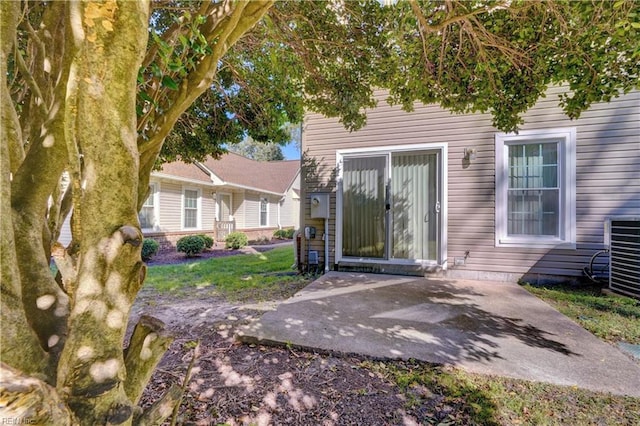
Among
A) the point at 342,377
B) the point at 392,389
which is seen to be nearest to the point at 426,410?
the point at 392,389

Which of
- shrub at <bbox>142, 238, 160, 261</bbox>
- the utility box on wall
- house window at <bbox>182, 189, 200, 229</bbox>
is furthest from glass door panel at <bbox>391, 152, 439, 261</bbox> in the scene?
house window at <bbox>182, 189, 200, 229</bbox>

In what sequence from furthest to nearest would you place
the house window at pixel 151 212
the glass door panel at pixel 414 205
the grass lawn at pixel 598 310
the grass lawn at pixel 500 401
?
the house window at pixel 151 212 → the glass door panel at pixel 414 205 → the grass lawn at pixel 598 310 → the grass lawn at pixel 500 401

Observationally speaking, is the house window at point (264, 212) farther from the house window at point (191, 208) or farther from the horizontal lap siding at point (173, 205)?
the house window at point (191, 208)

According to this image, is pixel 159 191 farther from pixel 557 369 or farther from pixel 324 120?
pixel 557 369

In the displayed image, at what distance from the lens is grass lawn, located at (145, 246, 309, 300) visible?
4575mm

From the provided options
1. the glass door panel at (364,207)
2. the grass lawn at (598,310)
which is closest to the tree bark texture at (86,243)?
the grass lawn at (598,310)

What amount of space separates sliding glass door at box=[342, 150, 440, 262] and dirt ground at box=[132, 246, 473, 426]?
354 centimetres

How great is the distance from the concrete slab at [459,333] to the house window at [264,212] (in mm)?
11497

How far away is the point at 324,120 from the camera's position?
5.93m

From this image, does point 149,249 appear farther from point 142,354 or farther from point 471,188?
point 471,188

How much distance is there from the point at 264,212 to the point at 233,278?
1016cm

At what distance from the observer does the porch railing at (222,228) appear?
11.8m

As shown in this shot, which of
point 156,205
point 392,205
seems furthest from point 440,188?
point 156,205

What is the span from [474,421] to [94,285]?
208 cm
